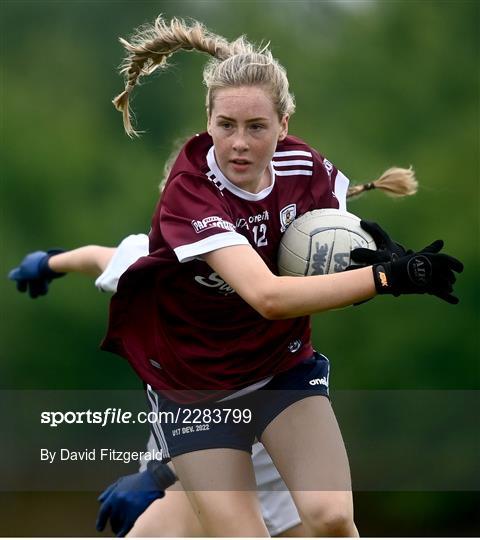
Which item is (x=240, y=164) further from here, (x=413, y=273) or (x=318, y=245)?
(x=413, y=273)

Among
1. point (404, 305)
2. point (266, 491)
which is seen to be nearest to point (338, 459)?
point (266, 491)

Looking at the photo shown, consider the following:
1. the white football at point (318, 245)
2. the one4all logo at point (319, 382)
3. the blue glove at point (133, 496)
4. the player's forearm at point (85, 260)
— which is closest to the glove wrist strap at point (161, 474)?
the blue glove at point (133, 496)

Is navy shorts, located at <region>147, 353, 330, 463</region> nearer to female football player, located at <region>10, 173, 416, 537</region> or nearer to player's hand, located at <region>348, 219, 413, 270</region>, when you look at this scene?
player's hand, located at <region>348, 219, 413, 270</region>

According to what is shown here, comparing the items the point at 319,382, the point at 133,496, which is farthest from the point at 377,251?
the point at 133,496

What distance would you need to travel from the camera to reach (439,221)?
892cm

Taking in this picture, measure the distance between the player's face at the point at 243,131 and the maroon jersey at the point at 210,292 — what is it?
0.28 feet

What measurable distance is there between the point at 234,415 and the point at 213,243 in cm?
69

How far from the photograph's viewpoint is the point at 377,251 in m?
3.83

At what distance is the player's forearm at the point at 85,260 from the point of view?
4.99m

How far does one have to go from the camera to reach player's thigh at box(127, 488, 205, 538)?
4715 mm

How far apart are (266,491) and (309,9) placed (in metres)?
5.16

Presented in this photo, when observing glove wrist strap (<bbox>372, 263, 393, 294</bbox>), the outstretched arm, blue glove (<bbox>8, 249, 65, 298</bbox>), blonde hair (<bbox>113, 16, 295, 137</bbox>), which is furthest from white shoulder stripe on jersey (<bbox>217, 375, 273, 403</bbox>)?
blue glove (<bbox>8, 249, 65, 298</bbox>)

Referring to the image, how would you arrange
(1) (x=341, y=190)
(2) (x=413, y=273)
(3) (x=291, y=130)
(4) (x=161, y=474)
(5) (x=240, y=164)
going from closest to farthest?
(2) (x=413, y=273), (5) (x=240, y=164), (1) (x=341, y=190), (4) (x=161, y=474), (3) (x=291, y=130)

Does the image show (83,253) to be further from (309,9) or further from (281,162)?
(309,9)
